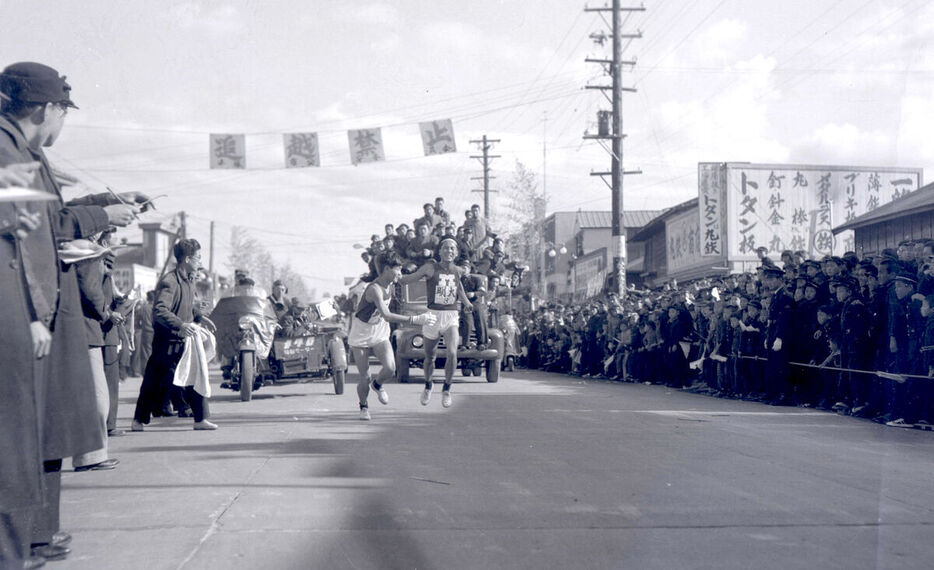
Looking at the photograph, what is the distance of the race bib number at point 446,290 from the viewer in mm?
11461

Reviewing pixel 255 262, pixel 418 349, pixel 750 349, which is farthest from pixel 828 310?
pixel 255 262

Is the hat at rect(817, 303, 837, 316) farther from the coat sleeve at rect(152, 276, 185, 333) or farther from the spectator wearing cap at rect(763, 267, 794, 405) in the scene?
the coat sleeve at rect(152, 276, 185, 333)

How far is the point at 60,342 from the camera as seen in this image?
4.30 meters

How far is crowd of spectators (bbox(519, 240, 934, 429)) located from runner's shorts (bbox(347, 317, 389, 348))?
5836mm

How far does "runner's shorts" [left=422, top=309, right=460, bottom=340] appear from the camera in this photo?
1153 centimetres

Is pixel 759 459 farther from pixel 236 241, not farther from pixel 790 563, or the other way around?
pixel 236 241

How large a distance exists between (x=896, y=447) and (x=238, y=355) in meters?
8.57

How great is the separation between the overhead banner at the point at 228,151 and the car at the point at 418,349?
588 centimetres

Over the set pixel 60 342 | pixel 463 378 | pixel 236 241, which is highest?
pixel 236 241

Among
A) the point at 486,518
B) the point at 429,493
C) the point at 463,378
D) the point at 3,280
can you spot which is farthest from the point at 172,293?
the point at 463,378

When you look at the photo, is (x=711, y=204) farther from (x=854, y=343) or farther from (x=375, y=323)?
(x=375, y=323)

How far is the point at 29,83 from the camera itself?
409 cm

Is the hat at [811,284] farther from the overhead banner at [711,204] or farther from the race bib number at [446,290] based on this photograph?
A: the overhead banner at [711,204]

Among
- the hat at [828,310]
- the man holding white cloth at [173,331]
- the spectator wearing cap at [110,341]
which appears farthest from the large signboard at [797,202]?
the spectator wearing cap at [110,341]
